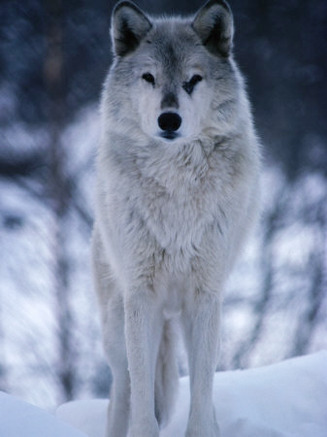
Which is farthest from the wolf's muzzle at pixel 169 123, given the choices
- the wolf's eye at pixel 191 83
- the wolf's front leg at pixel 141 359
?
the wolf's front leg at pixel 141 359

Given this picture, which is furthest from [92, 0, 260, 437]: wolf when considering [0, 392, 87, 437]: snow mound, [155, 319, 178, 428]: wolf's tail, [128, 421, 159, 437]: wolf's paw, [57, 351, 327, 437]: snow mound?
[0, 392, 87, 437]: snow mound

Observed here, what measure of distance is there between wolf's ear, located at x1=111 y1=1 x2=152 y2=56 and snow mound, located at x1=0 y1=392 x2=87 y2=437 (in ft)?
6.57

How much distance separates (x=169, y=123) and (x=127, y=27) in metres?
0.82

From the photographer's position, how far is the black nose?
7.76ft

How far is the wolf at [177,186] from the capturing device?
2.54 m

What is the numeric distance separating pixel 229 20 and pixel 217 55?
0.19 metres

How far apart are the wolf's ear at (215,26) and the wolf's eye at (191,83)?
0.96ft

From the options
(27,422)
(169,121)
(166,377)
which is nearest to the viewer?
(27,422)

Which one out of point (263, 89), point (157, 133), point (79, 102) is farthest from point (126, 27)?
point (263, 89)

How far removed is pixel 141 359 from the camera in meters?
2.54

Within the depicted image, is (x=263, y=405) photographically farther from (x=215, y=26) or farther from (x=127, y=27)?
(x=127, y=27)

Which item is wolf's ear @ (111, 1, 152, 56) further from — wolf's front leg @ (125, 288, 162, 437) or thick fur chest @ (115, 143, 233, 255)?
wolf's front leg @ (125, 288, 162, 437)

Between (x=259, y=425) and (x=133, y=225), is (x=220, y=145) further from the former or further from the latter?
(x=259, y=425)

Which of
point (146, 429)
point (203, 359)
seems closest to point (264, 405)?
point (203, 359)
